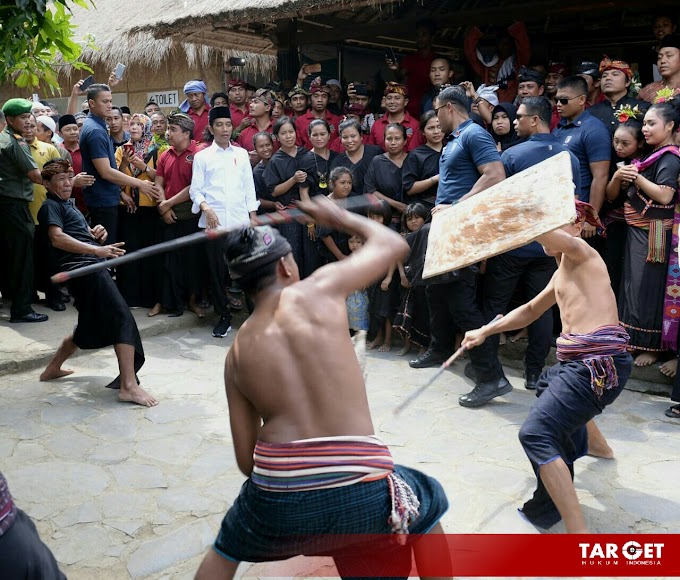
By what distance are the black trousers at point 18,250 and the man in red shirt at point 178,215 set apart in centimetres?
125

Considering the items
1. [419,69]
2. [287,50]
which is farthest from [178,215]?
[287,50]

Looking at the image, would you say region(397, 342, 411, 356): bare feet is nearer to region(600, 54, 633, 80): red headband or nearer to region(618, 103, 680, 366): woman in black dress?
region(618, 103, 680, 366): woman in black dress

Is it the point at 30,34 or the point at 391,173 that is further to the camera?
the point at 391,173

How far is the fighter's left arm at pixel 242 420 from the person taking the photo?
230 centimetres

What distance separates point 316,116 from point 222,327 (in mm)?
2632

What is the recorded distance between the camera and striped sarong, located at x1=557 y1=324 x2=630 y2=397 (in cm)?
335

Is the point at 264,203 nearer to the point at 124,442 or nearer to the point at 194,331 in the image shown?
the point at 194,331

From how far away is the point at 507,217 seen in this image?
11.2ft

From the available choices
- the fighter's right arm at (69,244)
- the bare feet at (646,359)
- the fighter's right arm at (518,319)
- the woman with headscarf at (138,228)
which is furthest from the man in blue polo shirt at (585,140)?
the woman with headscarf at (138,228)

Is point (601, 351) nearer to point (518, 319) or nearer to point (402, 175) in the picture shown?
point (518, 319)

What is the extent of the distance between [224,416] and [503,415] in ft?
6.47

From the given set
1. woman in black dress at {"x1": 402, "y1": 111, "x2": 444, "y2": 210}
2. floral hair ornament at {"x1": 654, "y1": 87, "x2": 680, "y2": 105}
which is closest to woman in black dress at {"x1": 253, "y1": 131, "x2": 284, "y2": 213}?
woman in black dress at {"x1": 402, "y1": 111, "x2": 444, "y2": 210}

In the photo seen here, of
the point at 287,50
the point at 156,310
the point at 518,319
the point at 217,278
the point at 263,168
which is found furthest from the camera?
the point at 287,50

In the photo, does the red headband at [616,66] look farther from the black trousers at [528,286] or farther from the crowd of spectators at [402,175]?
the black trousers at [528,286]
